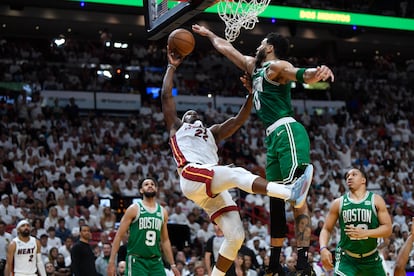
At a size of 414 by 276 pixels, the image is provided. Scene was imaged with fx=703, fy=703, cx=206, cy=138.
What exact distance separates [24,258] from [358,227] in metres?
5.92

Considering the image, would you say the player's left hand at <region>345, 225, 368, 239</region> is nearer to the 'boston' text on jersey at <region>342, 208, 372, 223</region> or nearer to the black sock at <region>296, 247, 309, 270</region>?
the 'boston' text on jersey at <region>342, 208, 372, 223</region>

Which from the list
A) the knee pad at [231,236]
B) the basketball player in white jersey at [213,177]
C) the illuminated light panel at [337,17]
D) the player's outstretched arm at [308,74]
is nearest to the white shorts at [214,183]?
the basketball player in white jersey at [213,177]

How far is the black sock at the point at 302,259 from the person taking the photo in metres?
6.50

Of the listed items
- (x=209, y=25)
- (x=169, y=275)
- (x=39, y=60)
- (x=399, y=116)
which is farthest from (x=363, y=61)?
(x=169, y=275)

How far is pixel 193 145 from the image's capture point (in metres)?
7.48

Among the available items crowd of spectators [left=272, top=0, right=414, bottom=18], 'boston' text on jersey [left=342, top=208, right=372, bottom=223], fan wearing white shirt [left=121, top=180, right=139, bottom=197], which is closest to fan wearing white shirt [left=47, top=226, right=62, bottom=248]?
fan wearing white shirt [left=121, top=180, right=139, bottom=197]

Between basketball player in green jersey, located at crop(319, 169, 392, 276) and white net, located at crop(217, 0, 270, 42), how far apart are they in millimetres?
2231

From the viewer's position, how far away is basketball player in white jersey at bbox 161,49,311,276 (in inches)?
260

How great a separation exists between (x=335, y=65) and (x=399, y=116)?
4.22 meters

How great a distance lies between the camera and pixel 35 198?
632 inches

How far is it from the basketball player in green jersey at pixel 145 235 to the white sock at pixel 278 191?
3.04 m

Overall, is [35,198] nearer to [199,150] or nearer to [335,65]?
[199,150]

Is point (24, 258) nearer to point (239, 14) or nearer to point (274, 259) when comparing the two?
point (239, 14)

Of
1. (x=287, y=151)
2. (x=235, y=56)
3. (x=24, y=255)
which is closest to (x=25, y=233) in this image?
(x=24, y=255)
